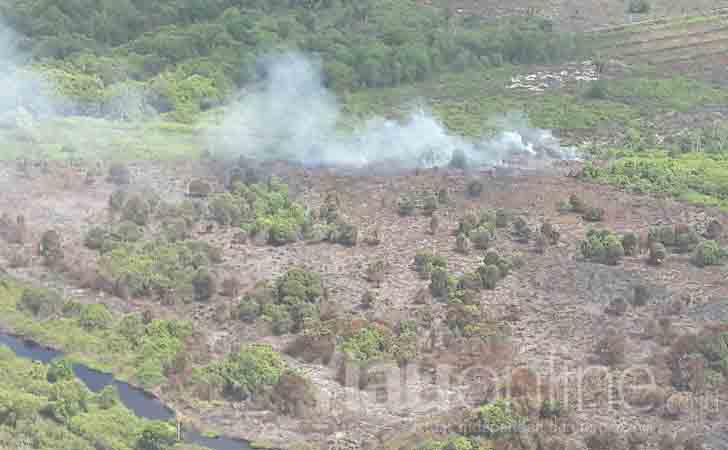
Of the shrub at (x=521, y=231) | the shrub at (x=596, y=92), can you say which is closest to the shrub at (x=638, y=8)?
the shrub at (x=596, y=92)

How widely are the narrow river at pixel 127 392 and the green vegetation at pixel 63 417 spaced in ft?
4.79

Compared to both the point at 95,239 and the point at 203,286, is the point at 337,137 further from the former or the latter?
the point at 203,286

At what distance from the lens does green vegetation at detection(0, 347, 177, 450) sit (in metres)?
48.6

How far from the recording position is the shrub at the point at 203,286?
208 feet

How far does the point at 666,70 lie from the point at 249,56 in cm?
3596

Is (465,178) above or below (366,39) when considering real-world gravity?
below

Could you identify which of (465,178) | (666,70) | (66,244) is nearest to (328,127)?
(465,178)

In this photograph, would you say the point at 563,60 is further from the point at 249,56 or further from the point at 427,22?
the point at 249,56

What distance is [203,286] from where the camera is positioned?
2502 inches

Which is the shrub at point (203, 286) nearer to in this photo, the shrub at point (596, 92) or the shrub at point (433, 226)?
the shrub at point (433, 226)

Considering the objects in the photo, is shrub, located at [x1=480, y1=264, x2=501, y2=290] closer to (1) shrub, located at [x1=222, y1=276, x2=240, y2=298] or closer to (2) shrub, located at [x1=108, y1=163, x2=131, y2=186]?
(1) shrub, located at [x1=222, y1=276, x2=240, y2=298]

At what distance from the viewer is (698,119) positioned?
9900 centimetres

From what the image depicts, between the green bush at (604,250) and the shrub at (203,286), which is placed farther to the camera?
the green bush at (604,250)

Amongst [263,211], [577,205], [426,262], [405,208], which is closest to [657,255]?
[577,205]
